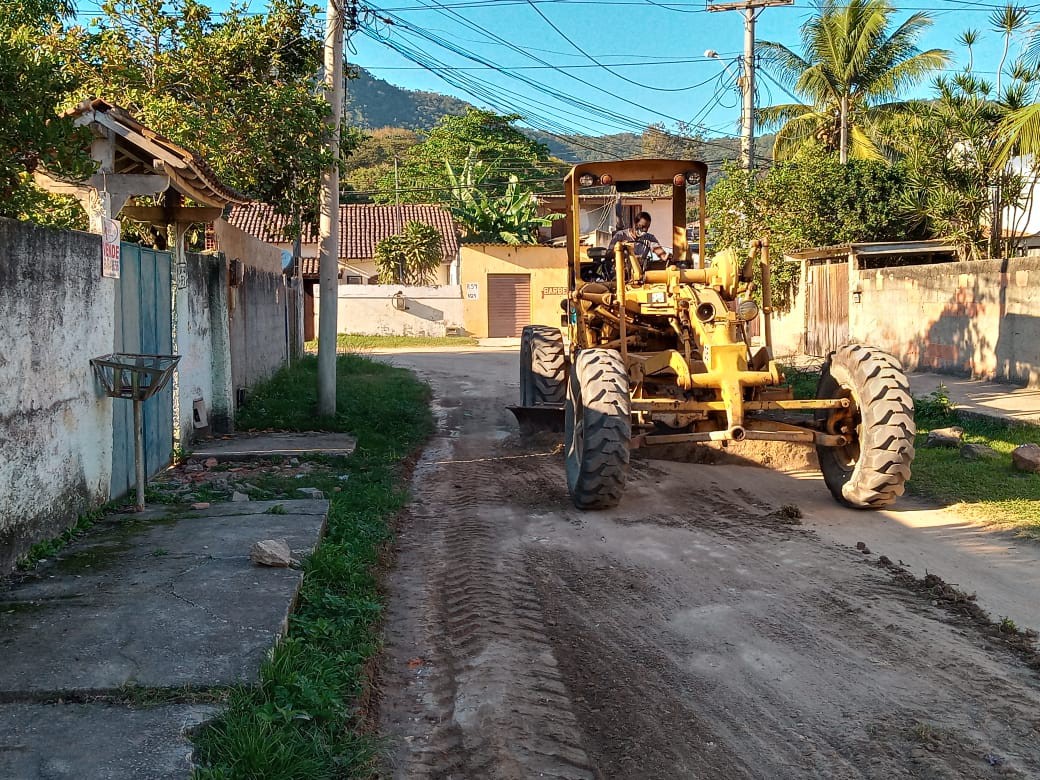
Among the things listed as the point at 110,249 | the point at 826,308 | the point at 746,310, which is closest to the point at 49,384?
the point at 110,249

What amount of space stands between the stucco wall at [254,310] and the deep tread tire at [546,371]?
3.77 meters

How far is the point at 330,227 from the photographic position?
12539 millimetres

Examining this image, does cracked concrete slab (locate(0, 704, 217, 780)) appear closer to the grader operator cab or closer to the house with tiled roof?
the grader operator cab

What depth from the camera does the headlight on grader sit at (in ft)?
27.1

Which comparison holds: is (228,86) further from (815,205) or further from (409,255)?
(409,255)

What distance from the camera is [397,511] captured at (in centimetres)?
836

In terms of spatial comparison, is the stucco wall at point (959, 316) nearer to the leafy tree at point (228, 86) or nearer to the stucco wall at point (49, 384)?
the leafy tree at point (228, 86)

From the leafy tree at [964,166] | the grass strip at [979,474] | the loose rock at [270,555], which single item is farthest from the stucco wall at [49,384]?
the leafy tree at [964,166]

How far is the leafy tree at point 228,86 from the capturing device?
1241 centimetres

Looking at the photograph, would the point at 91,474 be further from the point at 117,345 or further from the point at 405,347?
the point at 405,347

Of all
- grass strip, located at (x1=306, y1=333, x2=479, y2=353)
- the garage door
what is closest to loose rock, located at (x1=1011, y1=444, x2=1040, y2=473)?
grass strip, located at (x1=306, y1=333, x2=479, y2=353)

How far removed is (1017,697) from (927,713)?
0.48 m

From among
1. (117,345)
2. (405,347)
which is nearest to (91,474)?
(117,345)

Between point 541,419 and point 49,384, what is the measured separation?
5743mm
